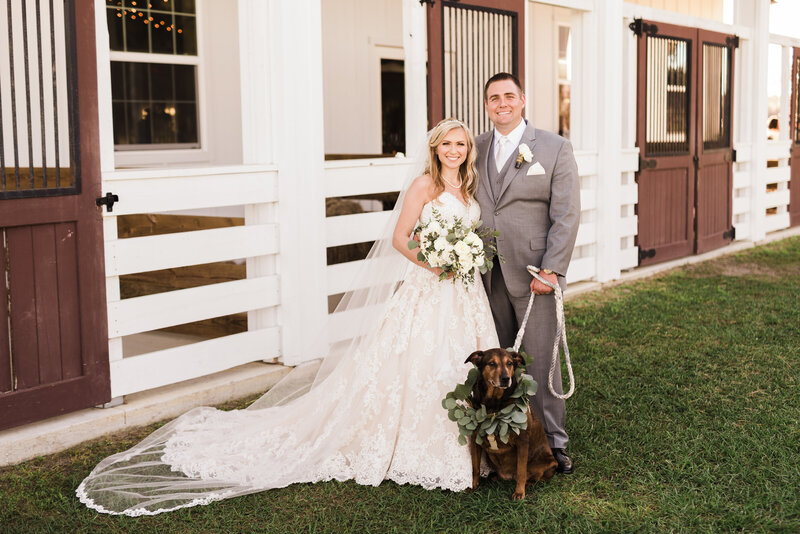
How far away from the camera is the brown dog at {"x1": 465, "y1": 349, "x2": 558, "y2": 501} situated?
389cm

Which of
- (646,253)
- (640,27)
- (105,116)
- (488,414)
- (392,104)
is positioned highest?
(640,27)

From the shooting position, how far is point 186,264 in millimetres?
5371

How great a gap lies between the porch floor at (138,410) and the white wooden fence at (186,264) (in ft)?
0.30

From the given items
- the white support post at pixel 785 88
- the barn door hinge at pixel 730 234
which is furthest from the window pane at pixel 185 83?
the white support post at pixel 785 88

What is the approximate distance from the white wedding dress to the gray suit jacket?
0.16 meters

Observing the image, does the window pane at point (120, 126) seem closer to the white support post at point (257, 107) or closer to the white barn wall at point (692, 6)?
the white support post at point (257, 107)

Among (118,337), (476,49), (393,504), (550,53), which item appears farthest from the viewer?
(550,53)

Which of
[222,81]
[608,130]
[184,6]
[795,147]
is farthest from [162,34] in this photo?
[795,147]

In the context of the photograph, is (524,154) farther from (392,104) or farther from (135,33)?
(392,104)

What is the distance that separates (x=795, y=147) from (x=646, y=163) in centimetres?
499

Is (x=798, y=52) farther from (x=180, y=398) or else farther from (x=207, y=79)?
(x=180, y=398)

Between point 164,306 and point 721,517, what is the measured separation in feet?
10.4

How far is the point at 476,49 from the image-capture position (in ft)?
24.6

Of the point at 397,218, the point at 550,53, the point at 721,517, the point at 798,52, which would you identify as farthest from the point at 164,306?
the point at 798,52
